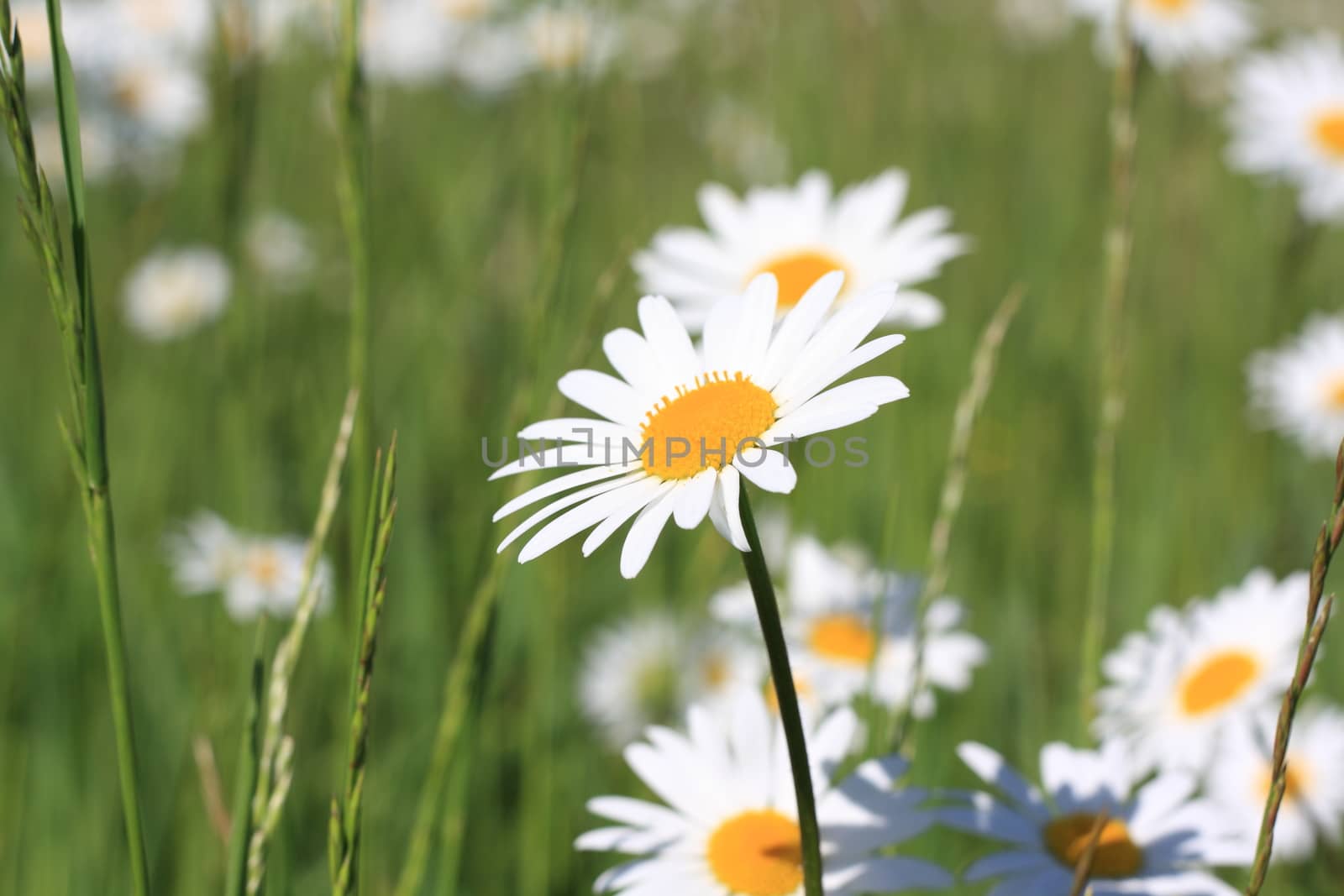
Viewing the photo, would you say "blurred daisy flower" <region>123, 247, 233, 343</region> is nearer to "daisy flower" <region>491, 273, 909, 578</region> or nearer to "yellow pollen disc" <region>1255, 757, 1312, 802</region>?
"daisy flower" <region>491, 273, 909, 578</region>

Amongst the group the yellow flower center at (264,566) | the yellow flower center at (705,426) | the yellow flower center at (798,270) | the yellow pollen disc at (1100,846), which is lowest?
the yellow pollen disc at (1100,846)

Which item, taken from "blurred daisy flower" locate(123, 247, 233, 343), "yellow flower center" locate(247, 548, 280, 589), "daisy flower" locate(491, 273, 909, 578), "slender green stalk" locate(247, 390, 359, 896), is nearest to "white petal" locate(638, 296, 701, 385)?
"daisy flower" locate(491, 273, 909, 578)

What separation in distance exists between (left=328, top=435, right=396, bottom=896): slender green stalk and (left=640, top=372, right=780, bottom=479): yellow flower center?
0.58 ft

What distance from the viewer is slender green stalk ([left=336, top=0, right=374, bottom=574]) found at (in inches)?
36.8

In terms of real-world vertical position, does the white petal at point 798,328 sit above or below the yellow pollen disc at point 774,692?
above

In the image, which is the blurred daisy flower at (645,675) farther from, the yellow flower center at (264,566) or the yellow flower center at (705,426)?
the yellow flower center at (705,426)

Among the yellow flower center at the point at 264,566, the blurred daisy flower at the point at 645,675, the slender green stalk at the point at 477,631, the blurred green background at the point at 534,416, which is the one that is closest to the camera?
the slender green stalk at the point at 477,631

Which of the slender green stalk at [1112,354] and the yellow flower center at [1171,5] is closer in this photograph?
the slender green stalk at [1112,354]

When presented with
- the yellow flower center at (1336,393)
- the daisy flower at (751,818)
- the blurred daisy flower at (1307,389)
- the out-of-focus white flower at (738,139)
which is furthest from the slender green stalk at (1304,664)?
the out-of-focus white flower at (738,139)

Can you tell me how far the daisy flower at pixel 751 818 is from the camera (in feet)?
2.32

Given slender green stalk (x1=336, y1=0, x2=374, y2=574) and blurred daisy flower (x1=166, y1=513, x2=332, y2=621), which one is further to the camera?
blurred daisy flower (x1=166, y1=513, x2=332, y2=621)

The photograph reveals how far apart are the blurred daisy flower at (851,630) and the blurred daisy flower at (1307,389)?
101cm

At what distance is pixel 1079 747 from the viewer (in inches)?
41.4

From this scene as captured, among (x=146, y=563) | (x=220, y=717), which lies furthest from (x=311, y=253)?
(x=220, y=717)
